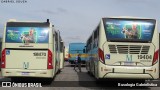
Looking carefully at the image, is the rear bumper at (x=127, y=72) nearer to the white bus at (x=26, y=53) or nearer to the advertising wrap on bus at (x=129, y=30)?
the advertising wrap on bus at (x=129, y=30)

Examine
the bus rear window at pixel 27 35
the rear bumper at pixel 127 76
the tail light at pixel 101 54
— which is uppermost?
the bus rear window at pixel 27 35

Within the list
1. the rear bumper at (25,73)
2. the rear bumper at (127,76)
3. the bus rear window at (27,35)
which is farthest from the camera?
the bus rear window at (27,35)

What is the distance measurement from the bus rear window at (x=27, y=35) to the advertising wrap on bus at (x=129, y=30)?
117 inches

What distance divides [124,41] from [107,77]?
1661mm

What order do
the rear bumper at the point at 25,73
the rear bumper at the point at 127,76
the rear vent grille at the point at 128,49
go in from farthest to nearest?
the rear bumper at the point at 25,73
the rear vent grille at the point at 128,49
the rear bumper at the point at 127,76

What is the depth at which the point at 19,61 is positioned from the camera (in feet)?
53.4

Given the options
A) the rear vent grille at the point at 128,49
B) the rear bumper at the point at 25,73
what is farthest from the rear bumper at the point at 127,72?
the rear bumper at the point at 25,73

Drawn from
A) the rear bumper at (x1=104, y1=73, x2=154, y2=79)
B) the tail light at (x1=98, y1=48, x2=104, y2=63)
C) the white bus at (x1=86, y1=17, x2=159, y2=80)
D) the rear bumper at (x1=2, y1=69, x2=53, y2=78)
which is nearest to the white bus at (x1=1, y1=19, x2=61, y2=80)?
the rear bumper at (x1=2, y1=69, x2=53, y2=78)

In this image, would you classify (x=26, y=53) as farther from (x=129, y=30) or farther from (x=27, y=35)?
(x=129, y=30)

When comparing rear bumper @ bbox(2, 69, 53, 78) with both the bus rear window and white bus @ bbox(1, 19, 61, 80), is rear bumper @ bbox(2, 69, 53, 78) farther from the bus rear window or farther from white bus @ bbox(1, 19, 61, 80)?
the bus rear window

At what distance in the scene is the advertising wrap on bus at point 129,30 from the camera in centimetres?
1521

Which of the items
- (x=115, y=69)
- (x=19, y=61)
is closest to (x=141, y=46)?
(x=115, y=69)

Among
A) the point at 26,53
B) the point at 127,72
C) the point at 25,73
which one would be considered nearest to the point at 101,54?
the point at 127,72

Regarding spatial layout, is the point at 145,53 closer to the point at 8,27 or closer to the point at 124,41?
the point at 124,41
